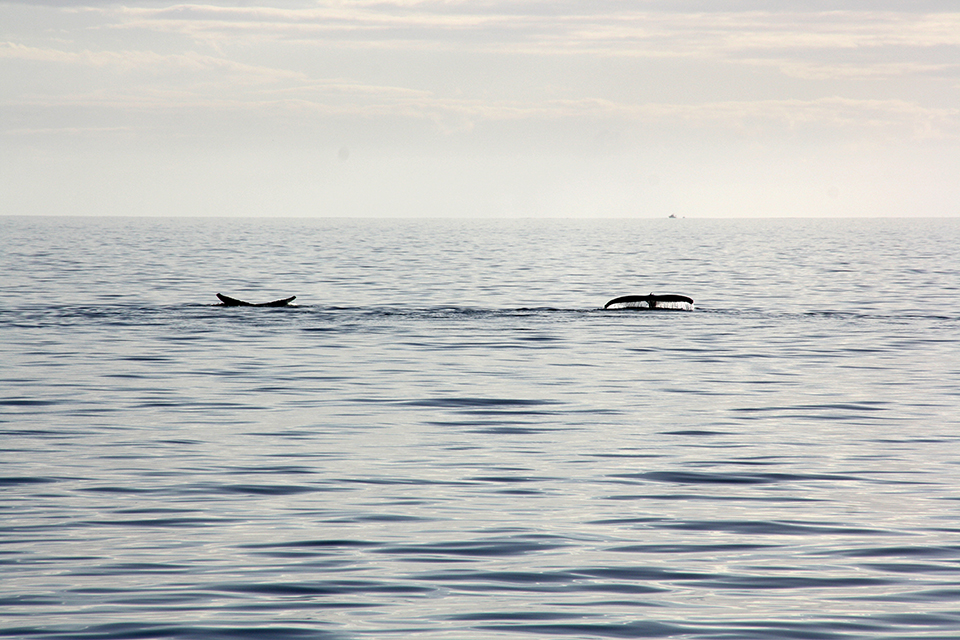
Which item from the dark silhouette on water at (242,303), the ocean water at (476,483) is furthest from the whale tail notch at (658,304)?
the dark silhouette on water at (242,303)

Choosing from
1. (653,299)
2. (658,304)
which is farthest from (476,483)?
(658,304)

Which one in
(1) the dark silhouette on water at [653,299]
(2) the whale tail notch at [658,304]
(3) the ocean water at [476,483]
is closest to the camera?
(3) the ocean water at [476,483]

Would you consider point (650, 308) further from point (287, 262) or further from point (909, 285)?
point (287, 262)

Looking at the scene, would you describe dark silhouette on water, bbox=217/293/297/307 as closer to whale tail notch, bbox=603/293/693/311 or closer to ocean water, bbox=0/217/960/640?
ocean water, bbox=0/217/960/640

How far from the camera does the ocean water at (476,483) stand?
9898 millimetres

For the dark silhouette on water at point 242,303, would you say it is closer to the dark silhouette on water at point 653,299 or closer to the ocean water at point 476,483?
the ocean water at point 476,483

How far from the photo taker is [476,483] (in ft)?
47.7

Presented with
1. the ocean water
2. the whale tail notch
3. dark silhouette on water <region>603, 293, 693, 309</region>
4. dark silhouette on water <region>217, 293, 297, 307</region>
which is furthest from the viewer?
the whale tail notch

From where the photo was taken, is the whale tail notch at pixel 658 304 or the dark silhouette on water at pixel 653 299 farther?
the whale tail notch at pixel 658 304

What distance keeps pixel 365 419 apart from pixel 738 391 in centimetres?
746

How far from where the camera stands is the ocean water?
32.5ft

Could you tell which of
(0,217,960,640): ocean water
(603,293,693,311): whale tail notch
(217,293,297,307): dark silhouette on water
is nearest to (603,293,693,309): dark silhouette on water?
(603,293,693,311): whale tail notch

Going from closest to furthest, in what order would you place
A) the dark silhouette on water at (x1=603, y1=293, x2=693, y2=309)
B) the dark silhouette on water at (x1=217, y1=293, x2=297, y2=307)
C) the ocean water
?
the ocean water, the dark silhouette on water at (x1=603, y1=293, x2=693, y2=309), the dark silhouette on water at (x1=217, y1=293, x2=297, y2=307)

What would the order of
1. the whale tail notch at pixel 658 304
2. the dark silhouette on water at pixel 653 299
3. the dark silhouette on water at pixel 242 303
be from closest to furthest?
the dark silhouette on water at pixel 653 299 → the dark silhouette on water at pixel 242 303 → the whale tail notch at pixel 658 304
